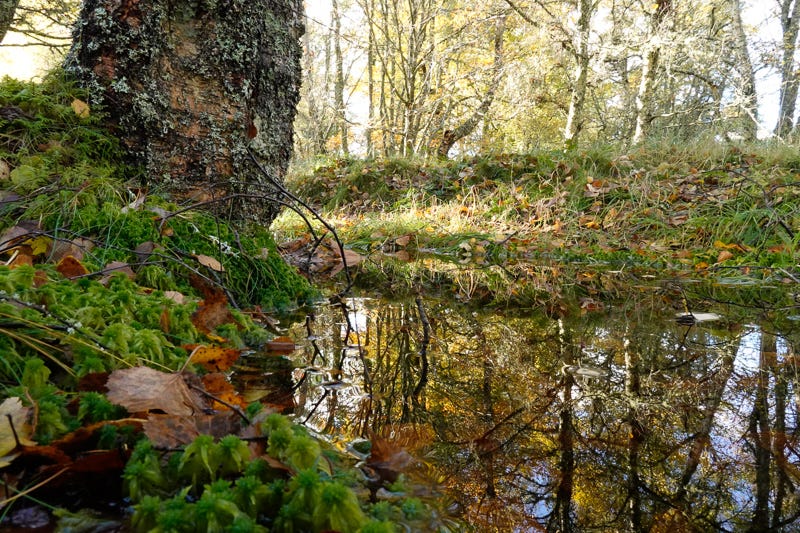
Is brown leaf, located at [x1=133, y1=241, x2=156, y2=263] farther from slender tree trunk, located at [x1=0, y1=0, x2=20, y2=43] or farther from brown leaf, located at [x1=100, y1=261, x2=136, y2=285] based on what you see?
slender tree trunk, located at [x1=0, y1=0, x2=20, y2=43]

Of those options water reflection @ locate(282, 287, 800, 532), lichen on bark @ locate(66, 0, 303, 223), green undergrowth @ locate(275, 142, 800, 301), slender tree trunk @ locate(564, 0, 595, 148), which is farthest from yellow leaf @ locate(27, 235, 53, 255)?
slender tree trunk @ locate(564, 0, 595, 148)

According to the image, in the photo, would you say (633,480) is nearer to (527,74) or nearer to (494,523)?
(494,523)

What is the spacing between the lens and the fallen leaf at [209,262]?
7.13ft

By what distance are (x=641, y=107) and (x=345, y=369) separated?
8.95 m

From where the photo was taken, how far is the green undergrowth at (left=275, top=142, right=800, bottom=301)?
4.44m

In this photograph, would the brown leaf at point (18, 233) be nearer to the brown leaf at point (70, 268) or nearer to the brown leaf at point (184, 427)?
the brown leaf at point (70, 268)

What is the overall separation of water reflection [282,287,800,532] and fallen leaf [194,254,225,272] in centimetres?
49

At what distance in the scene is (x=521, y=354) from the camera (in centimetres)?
183

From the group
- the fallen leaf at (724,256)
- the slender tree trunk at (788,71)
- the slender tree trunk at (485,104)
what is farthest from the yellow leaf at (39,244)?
the slender tree trunk at (788,71)

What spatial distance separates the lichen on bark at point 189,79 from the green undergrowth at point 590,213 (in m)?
1.60

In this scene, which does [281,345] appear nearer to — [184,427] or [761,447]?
[184,427]

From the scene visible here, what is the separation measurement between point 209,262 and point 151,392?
133 centimetres

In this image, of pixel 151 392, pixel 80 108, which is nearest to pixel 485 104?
pixel 80 108

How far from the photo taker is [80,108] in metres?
2.43
